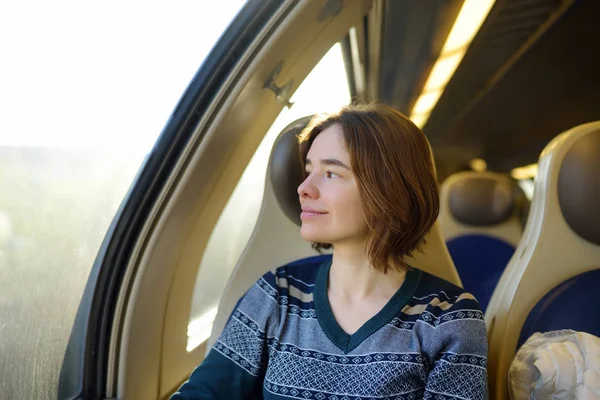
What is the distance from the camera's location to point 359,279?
1.32 metres

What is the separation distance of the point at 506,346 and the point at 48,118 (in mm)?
1314

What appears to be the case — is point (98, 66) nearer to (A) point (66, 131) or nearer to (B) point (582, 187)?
(A) point (66, 131)

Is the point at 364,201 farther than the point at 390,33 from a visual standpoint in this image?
No

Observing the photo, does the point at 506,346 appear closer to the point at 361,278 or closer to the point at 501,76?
the point at 361,278

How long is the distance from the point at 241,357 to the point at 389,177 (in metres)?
0.53

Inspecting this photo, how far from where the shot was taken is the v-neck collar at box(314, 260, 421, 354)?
122cm

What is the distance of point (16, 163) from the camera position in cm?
121

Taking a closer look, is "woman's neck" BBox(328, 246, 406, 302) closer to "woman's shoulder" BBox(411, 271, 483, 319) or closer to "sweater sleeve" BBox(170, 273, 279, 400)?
"woman's shoulder" BBox(411, 271, 483, 319)

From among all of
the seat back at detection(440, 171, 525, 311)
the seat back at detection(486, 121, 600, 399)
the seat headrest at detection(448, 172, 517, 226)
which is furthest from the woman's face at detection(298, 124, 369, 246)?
the seat headrest at detection(448, 172, 517, 226)

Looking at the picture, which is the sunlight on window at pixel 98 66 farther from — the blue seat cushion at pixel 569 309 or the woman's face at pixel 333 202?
the blue seat cushion at pixel 569 309

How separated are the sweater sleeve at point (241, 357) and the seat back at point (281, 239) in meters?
0.36

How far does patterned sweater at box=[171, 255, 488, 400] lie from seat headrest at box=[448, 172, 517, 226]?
2.18m

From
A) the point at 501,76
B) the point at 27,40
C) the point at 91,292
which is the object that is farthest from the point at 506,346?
the point at 501,76

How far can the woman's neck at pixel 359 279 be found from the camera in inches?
51.4
